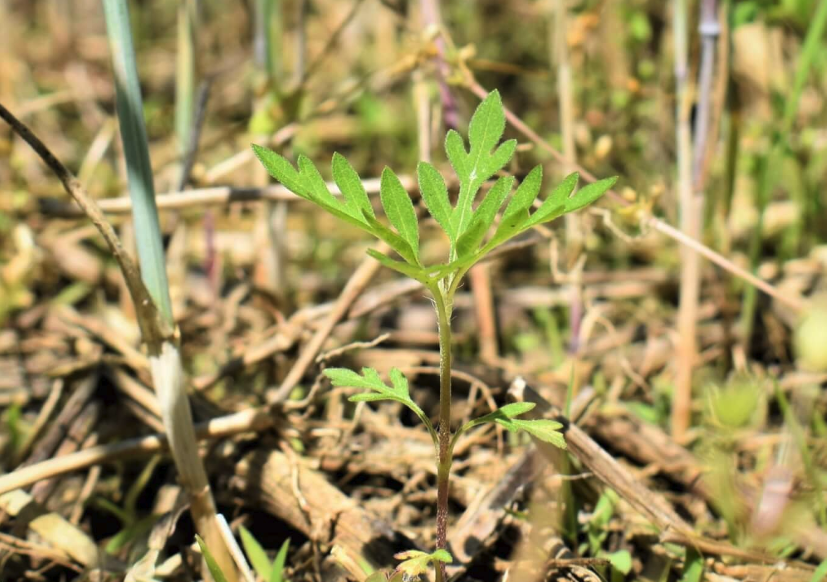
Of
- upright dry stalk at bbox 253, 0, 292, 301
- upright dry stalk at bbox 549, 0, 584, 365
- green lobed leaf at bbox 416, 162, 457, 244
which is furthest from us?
upright dry stalk at bbox 253, 0, 292, 301

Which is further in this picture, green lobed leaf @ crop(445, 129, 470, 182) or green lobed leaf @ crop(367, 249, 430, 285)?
green lobed leaf @ crop(445, 129, 470, 182)

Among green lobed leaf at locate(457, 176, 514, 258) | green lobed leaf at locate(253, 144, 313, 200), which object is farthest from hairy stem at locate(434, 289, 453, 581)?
green lobed leaf at locate(253, 144, 313, 200)

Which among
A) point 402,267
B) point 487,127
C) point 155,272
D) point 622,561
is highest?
point 487,127

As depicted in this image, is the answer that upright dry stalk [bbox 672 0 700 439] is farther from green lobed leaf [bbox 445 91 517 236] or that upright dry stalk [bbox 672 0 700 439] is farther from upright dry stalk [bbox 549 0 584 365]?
green lobed leaf [bbox 445 91 517 236]

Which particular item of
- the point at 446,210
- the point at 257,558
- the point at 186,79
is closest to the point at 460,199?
the point at 446,210

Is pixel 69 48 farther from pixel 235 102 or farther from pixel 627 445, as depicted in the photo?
pixel 627 445

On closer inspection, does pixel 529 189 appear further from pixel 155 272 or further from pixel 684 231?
pixel 684 231

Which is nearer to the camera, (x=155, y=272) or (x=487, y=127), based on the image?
(x=487, y=127)
